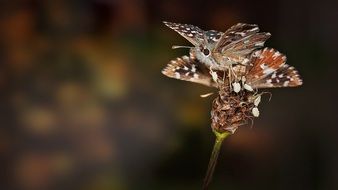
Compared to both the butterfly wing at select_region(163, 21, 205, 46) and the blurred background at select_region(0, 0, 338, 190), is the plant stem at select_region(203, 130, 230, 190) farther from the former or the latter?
the blurred background at select_region(0, 0, 338, 190)

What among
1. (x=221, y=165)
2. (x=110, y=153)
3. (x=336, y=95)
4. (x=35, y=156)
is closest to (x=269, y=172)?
(x=221, y=165)

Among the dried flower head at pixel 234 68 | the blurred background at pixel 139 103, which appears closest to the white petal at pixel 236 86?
the dried flower head at pixel 234 68

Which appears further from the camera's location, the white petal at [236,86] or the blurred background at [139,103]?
the blurred background at [139,103]

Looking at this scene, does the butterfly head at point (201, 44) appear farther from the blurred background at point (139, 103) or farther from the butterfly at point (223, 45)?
the blurred background at point (139, 103)

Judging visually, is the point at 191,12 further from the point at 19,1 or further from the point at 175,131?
the point at 19,1

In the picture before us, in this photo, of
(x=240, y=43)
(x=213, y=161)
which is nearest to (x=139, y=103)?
(x=240, y=43)

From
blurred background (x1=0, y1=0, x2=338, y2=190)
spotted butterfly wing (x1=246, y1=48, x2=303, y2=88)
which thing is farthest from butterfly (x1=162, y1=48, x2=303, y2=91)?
blurred background (x1=0, y1=0, x2=338, y2=190)
